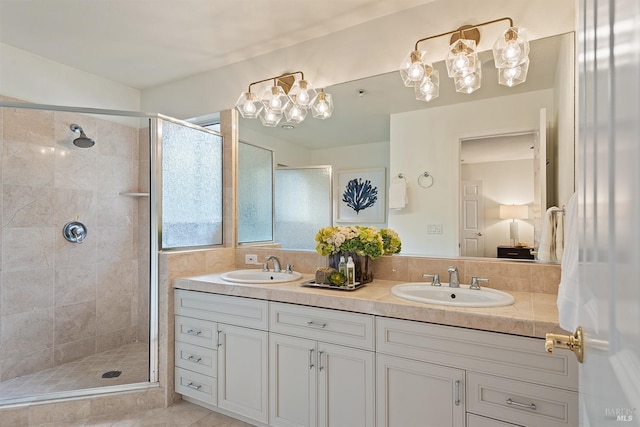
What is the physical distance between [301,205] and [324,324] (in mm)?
987

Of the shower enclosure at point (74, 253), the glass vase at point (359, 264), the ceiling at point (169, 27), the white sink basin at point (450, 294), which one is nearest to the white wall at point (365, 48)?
the ceiling at point (169, 27)

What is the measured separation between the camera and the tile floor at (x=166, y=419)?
2047mm

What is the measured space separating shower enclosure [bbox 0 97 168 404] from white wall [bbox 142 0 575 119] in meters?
0.57

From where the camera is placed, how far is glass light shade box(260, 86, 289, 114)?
2475 mm

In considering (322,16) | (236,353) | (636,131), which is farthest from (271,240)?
(636,131)

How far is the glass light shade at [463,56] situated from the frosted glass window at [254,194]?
1402 mm

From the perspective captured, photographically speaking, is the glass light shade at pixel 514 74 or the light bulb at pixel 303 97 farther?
the light bulb at pixel 303 97

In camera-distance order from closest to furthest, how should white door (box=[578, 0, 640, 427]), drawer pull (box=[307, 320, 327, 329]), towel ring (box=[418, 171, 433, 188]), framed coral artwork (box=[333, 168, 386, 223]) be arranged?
white door (box=[578, 0, 640, 427]) < drawer pull (box=[307, 320, 327, 329]) < towel ring (box=[418, 171, 433, 188]) < framed coral artwork (box=[333, 168, 386, 223])

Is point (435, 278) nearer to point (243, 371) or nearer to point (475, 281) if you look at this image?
point (475, 281)

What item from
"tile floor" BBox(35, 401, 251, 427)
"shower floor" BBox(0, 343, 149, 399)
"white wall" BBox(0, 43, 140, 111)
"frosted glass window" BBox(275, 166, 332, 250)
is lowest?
"tile floor" BBox(35, 401, 251, 427)

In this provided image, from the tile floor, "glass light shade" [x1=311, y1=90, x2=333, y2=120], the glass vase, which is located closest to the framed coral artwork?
the glass vase

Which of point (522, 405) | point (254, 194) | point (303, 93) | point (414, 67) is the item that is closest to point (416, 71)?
point (414, 67)

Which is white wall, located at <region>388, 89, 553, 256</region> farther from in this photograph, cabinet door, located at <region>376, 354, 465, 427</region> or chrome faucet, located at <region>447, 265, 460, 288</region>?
cabinet door, located at <region>376, 354, 465, 427</region>

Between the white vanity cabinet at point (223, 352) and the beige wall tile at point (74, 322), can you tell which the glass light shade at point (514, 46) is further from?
the beige wall tile at point (74, 322)
